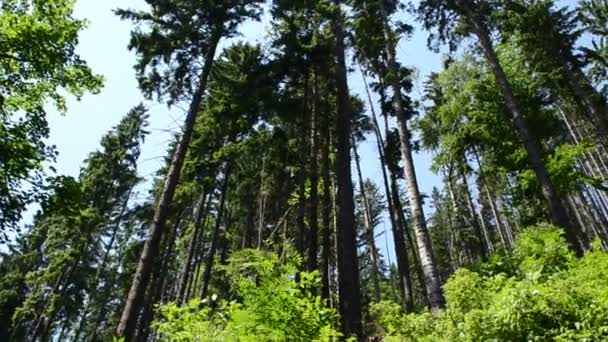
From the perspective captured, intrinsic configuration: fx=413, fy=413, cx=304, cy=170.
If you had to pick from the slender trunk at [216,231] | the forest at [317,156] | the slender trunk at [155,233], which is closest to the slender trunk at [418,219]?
the forest at [317,156]

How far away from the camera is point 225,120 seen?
17.8m

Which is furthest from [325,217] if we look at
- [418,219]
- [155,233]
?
[418,219]

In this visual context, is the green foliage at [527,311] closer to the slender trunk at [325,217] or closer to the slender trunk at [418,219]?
the slender trunk at [418,219]

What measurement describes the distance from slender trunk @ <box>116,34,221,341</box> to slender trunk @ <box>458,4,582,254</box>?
8636mm

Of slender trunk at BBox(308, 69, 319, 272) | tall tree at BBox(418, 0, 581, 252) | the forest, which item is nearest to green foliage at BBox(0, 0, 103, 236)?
the forest

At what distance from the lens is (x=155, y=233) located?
10008 millimetres

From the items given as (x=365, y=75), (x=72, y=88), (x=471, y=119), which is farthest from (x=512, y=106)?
(x=72, y=88)

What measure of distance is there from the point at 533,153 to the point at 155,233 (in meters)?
10.3

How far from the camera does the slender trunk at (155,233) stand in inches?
347

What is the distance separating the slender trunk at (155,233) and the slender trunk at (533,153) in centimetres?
864

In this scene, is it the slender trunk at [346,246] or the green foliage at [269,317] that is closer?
the green foliage at [269,317]

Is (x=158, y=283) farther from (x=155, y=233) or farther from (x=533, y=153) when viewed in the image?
(x=533, y=153)

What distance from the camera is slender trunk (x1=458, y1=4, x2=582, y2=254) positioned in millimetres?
10352

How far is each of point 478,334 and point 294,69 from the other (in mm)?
13202
